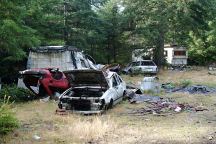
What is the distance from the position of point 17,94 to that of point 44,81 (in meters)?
1.51

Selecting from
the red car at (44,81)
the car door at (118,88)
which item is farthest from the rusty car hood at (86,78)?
the red car at (44,81)

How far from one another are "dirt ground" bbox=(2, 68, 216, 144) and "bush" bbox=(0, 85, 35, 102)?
7.29 ft

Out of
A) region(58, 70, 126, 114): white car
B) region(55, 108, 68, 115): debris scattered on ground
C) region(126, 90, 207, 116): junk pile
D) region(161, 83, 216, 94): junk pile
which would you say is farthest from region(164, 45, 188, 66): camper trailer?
region(55, 108, 68, 115): debris scattered on ground

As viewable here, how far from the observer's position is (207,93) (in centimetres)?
2277

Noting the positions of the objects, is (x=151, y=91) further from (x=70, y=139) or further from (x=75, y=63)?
(x=70, y=139)

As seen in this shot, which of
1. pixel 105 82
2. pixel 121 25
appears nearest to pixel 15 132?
pixel 105 82

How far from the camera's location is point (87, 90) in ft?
56.1

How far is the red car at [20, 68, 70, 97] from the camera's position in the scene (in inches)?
754

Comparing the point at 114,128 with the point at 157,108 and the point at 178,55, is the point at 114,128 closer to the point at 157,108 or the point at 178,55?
the point at 157,108

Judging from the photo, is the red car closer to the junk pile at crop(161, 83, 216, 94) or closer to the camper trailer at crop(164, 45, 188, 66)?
the junk pile at crop(161, 83, 216, 94)

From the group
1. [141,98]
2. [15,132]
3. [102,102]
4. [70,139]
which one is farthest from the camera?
[141,98]

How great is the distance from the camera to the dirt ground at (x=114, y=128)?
36.5 ft

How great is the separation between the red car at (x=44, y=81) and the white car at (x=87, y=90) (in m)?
1.87

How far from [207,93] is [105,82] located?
779 cm
